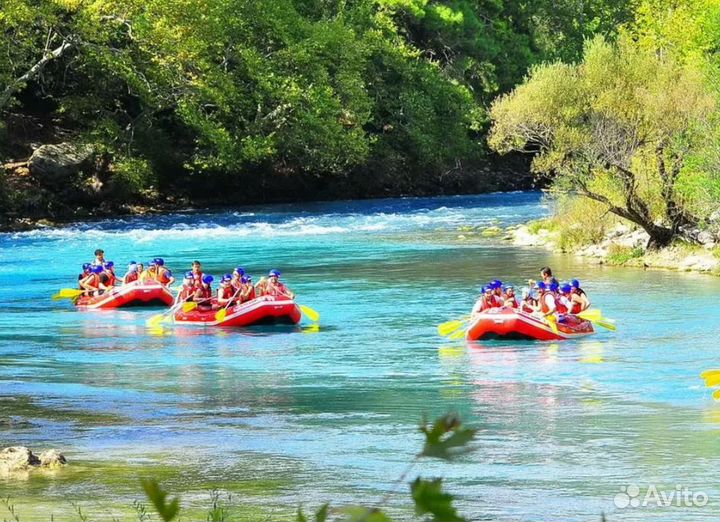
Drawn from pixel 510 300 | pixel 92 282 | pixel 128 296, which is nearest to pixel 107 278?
pixel 92 282

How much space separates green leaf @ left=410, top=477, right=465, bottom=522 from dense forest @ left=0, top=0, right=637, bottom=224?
132 ft

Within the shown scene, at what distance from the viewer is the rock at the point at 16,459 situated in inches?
417

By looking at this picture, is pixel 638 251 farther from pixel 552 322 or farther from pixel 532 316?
pixel 532 316

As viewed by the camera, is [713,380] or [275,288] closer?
[713,380]

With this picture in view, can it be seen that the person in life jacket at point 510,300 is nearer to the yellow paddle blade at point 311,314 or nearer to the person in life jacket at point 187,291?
the yellow paddle blade at point 311,314

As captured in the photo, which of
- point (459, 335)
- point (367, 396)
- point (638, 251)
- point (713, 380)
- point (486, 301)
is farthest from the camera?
point (638, 251)

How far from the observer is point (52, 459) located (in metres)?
10.9

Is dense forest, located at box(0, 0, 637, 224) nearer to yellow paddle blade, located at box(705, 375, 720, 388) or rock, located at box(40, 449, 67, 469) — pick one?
yellow paddle blade, located at box(705, 375, 720, 388)

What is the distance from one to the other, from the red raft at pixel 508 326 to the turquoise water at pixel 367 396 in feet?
0.79

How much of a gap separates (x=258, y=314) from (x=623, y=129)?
11495 mm

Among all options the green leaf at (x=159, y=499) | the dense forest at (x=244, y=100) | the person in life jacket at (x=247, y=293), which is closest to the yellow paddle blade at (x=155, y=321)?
the person in life jacket at (x=247, y=293)

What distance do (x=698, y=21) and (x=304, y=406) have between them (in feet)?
115

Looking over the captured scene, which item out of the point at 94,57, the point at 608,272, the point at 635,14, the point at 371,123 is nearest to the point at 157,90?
the point at 94,57

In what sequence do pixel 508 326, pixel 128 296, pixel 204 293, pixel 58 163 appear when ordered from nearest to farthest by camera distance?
pixel 508 326 → pixel 204 293 → pixel 128 296 → pixel 58 163
